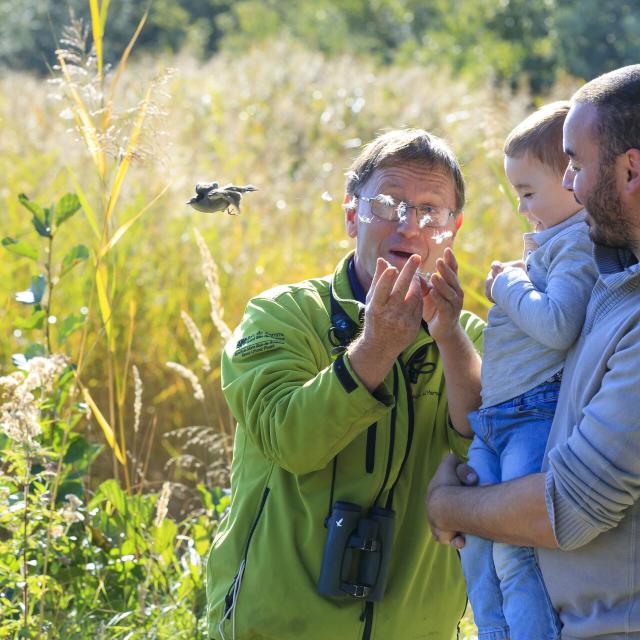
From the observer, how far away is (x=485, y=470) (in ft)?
8.33

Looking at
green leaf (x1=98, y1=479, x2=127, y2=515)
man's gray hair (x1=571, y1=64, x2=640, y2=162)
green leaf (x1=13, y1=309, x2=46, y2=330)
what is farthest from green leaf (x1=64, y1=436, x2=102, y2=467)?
man's gray hair (x1=571, y1=64, x2=640, y2=162)

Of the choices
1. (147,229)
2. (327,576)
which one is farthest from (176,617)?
(147,229)

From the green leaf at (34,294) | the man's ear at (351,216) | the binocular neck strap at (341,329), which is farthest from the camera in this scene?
the green leaf at (34,294)

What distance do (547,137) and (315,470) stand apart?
108 cm

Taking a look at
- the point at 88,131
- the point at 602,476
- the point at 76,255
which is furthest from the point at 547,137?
the point at 76,255

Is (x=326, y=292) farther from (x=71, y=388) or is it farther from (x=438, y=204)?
(x=71, y=388)

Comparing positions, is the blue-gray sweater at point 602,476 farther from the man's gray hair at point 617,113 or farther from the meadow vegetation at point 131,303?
the meadow vegetation at point 131,303

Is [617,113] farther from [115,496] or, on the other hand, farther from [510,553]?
[115,496]

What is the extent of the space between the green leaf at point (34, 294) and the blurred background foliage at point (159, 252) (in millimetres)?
11

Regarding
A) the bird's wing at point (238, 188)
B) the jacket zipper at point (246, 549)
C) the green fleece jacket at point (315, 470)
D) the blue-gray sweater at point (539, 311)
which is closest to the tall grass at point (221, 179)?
the bird's wing at point (238, 188)

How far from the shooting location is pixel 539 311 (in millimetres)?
2430

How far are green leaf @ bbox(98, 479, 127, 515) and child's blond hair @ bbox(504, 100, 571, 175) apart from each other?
208 cm

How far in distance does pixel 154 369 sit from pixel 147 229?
1342 mm

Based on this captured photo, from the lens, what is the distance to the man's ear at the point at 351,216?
10.6 ft
